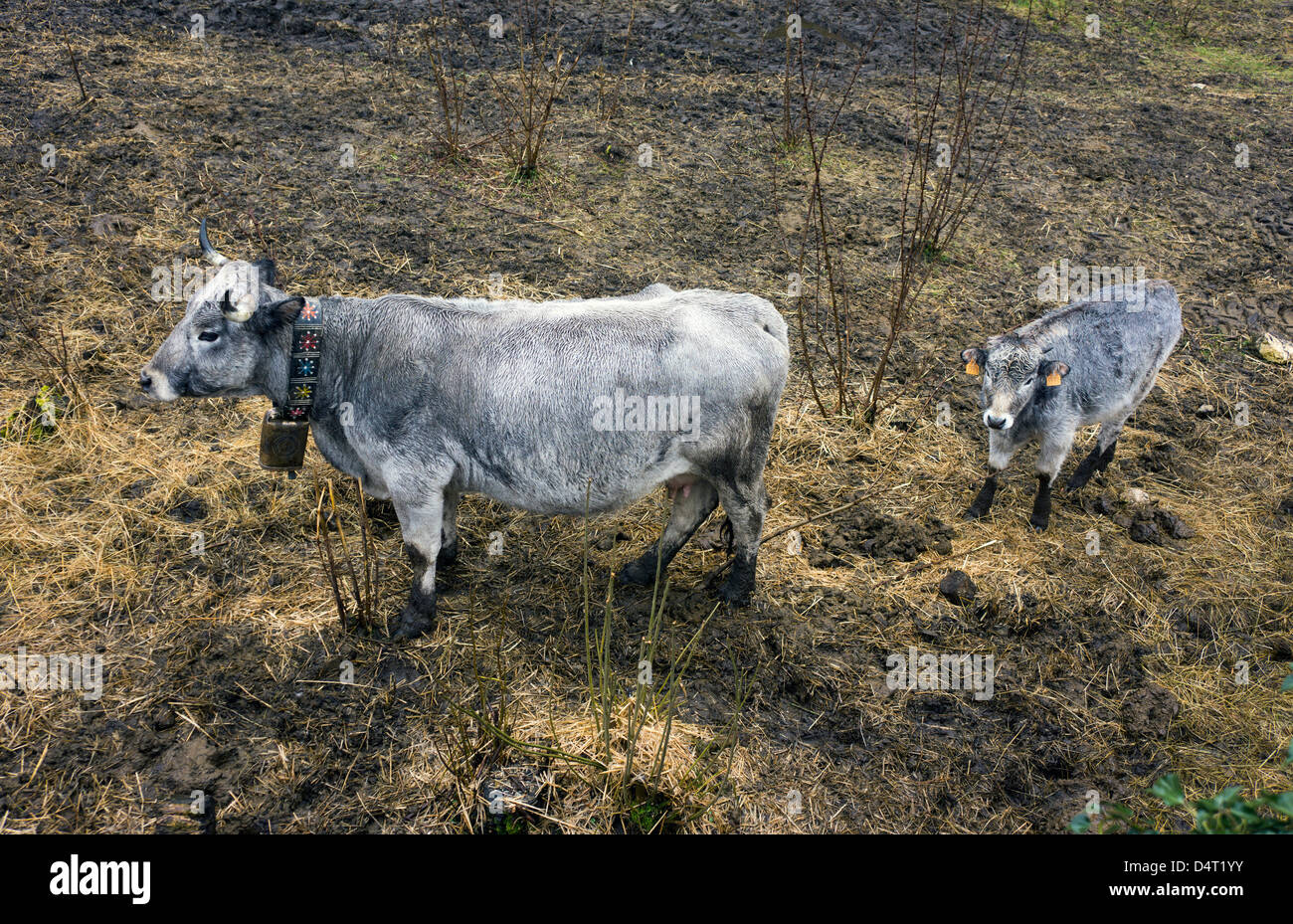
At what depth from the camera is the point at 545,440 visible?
4445mm

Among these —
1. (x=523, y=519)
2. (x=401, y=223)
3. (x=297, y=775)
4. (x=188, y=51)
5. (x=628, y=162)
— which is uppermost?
(x=188, y=51)

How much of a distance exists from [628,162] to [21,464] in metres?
5.81

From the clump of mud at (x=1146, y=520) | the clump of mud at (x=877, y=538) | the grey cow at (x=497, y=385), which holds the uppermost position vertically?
the grey cow at (x=497, y=385)

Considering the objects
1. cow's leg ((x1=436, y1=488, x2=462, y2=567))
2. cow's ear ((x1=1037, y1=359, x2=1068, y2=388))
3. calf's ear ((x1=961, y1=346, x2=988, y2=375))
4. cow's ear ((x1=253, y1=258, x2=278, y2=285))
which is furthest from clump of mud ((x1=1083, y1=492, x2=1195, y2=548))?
cow's ear ((x1=253, y1=258, x2=278, y2=285))

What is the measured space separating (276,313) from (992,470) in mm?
4382

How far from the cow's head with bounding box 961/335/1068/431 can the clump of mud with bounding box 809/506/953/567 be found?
2.48 ft

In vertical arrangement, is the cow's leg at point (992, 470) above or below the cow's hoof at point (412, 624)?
above

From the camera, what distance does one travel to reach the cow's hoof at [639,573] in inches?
205

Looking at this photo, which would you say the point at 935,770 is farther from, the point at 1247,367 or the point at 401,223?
the point at 401,223

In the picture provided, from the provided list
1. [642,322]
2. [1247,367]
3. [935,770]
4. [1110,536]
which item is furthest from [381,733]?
[1247,367]

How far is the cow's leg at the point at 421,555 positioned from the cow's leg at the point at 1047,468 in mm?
3725

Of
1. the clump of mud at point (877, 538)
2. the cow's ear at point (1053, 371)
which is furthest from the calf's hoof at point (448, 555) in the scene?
the cow's ear at point (1053, 371)

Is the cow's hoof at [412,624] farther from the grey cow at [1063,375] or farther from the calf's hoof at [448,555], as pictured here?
the grey cow at [1063,375]

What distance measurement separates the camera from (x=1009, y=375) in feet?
18.1
